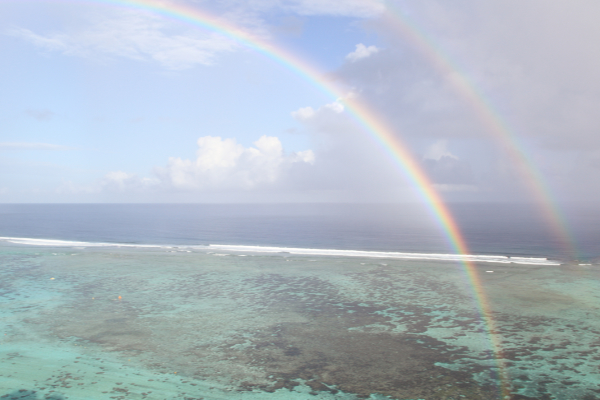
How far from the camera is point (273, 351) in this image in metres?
14.1

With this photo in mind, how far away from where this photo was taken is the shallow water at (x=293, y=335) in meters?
11.4

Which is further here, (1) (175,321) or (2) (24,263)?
(2) (24,263)

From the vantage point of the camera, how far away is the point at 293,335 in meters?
15.9

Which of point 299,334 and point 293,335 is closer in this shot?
point 293,335

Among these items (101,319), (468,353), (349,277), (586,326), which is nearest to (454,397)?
(468,353)

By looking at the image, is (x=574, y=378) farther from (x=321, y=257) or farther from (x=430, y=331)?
(x=321, y=257)

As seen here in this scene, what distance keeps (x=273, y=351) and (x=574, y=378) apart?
8.48 m

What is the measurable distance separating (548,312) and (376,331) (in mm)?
8460

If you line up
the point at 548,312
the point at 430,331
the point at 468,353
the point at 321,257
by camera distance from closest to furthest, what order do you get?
the point at 468,353 → the point at 430,331 → the point at 548,312 → the point at 321,257

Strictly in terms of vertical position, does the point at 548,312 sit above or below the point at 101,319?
above

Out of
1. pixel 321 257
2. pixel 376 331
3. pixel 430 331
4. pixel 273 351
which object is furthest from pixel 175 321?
pixel 321 257

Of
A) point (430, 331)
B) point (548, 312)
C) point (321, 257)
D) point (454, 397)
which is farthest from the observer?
point (321, 257)

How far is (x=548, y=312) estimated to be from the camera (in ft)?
63.0

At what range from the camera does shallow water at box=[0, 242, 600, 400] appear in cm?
1140
